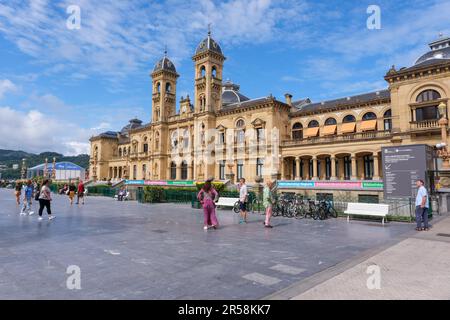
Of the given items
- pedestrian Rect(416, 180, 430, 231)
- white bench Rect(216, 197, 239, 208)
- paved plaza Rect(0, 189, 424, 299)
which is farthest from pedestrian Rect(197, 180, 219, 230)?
pedestrian Rect(416, 180, 430, 231)

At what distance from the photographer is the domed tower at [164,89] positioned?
172 feet

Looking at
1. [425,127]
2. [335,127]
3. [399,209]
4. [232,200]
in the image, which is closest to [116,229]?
[232,200]

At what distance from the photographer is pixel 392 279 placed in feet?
17.6

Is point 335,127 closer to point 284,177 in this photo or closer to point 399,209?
point 284,177

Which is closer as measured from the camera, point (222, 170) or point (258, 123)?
point (258, 123)

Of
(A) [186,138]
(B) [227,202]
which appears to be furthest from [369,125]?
(A) [186,138]

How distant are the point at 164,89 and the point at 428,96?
4039 cm

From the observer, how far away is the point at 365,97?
3519 centimetres

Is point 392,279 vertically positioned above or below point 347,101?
below

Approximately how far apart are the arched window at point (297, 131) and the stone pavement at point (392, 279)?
1272 inches

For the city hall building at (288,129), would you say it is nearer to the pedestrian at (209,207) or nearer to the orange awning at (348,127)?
the orange awning at (348,127)

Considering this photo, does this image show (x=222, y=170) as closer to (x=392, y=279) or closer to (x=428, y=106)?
(x=428, y=106)

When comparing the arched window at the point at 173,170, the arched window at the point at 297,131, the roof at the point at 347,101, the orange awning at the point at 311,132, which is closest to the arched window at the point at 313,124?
the orange awning at the point at 311,132
